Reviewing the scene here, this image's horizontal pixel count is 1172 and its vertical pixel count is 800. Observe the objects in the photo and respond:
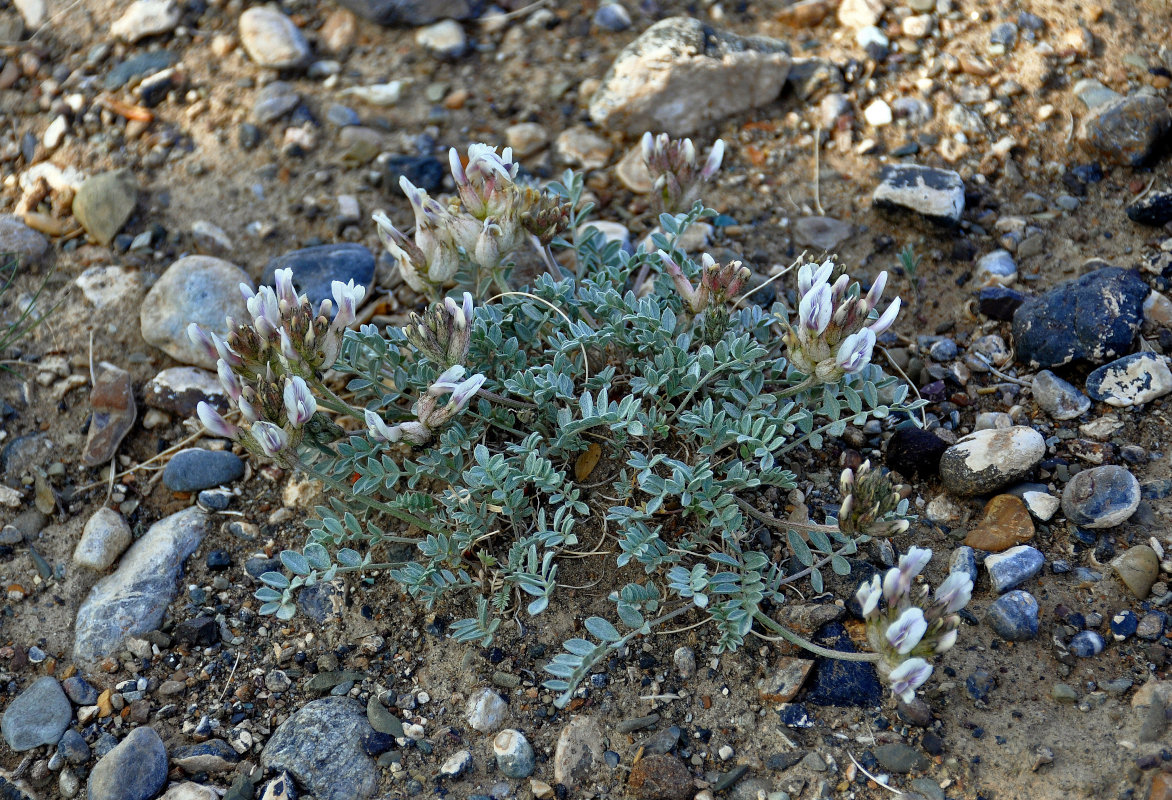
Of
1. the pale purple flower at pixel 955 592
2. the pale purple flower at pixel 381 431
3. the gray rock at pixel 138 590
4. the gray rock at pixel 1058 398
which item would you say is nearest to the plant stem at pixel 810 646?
the pale purple flower at pixel 955 592

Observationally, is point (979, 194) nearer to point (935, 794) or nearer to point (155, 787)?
point (935, 794)

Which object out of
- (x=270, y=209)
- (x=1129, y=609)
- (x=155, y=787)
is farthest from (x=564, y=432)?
(x=270, y=209)

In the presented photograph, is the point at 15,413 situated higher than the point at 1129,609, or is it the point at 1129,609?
the point at 15,413

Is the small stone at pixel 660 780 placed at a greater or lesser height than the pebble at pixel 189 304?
lesser

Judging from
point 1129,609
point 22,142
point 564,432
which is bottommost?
point 1129,609

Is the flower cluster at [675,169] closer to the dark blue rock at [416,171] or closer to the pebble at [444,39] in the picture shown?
the dark blue rock at [416,171]

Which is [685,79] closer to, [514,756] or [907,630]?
[907,630]

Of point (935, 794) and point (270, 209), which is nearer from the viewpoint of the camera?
point (935, 794)
